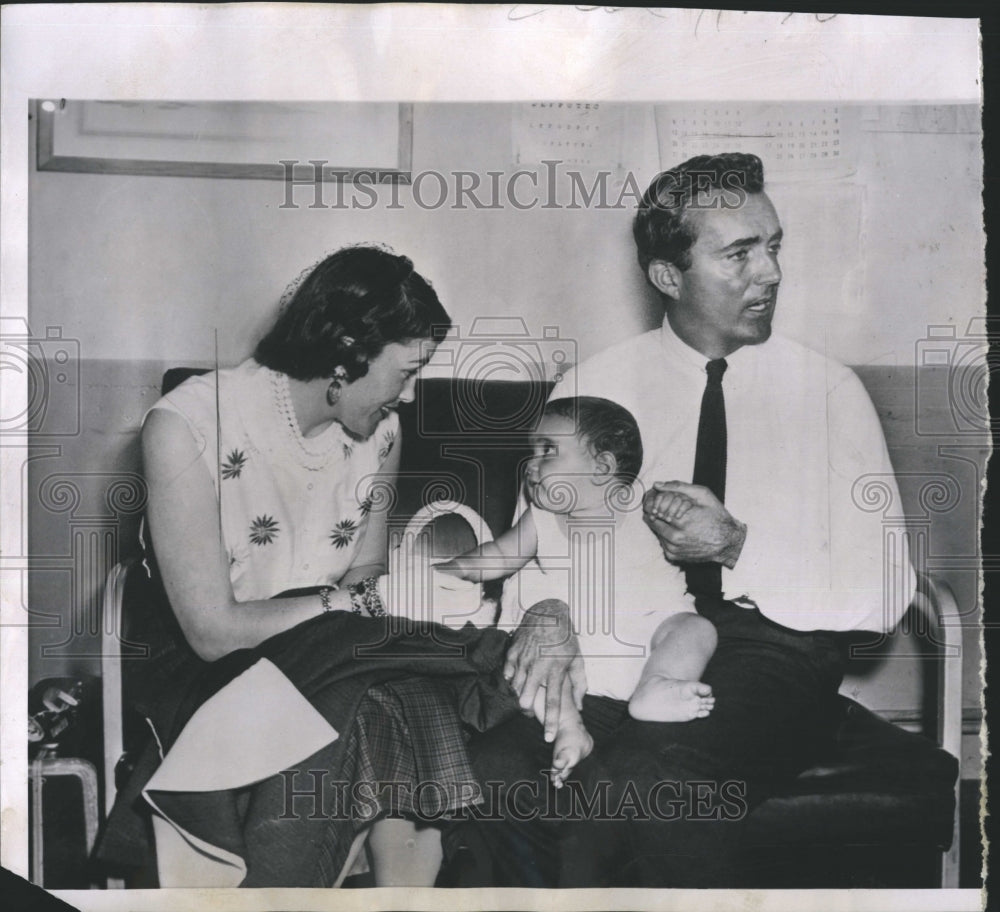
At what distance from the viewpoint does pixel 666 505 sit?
69.0 inches

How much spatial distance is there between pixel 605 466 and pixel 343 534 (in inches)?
20.1

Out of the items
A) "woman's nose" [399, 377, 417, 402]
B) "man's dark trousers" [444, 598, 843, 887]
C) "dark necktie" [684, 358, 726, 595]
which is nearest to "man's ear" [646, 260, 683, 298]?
"dark necktie" [684, 358, 726, 595]

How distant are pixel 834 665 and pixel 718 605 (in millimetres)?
253

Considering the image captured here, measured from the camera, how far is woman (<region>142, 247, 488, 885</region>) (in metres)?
1.72

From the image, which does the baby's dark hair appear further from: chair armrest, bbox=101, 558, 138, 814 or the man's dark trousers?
chair armrest, bbox=101, 558, 138, 814

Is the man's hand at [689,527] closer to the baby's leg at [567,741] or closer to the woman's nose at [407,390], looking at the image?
the baby's leg at [567,741]

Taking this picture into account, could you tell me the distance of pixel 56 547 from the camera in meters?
1.75

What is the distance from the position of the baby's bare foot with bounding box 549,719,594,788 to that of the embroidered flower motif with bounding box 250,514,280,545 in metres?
0.65

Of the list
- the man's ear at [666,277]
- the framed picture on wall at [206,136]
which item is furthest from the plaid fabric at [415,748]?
the framed picture on wall at [206,136]

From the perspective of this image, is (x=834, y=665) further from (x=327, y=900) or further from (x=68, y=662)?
(x=68, y=662)

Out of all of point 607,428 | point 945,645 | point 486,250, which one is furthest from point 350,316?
point 945,645

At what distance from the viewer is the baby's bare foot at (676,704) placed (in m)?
1.73

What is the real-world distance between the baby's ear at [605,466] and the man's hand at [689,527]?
0.08 metres

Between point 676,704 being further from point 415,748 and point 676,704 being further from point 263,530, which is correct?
point 263,530
